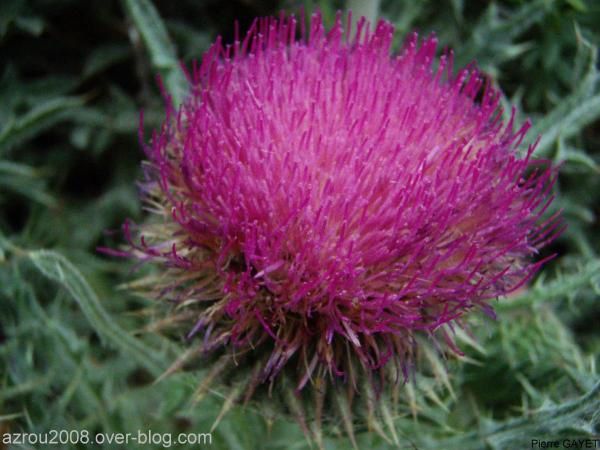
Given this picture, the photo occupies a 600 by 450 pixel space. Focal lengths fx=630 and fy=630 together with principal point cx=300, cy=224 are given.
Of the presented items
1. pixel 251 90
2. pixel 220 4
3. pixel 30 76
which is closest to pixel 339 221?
pixel 251 90

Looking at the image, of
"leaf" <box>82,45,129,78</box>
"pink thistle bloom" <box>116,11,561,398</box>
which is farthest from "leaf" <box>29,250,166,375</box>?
"leaf" <box>82,45,129,78</box>

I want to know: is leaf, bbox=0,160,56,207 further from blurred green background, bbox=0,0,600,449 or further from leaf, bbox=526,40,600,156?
leaf, bbox=526,40,600,156

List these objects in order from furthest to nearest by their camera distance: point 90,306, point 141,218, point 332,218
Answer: point 141,218
point 90,306
point 332,218

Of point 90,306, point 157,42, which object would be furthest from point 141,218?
point 90,306

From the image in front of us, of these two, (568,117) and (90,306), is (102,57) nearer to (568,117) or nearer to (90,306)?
(90,306)

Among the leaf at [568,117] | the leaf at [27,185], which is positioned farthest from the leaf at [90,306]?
the leaf at [568,117]
